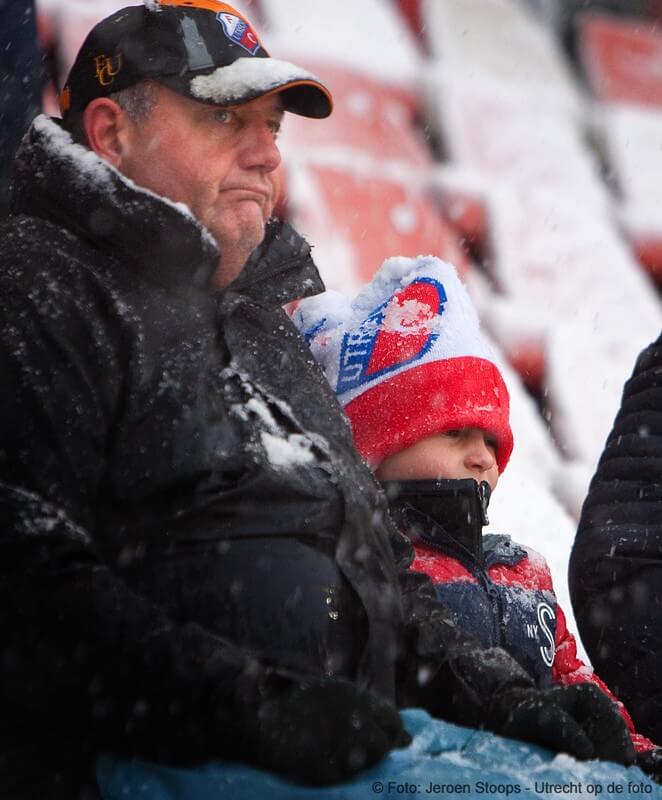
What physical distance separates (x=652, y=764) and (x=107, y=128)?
980mm

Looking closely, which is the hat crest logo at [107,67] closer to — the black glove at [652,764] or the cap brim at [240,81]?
the cap brim at [240,81]

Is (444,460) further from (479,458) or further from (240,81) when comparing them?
(240,81)

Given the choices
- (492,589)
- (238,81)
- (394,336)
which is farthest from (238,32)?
(492,589)

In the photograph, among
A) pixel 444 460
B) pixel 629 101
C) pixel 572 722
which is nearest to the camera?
pixel 572 722

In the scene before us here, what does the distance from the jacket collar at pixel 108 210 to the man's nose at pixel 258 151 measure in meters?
0.16

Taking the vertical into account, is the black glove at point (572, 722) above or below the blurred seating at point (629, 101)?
below

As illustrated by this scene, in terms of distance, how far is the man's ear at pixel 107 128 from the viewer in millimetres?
1559

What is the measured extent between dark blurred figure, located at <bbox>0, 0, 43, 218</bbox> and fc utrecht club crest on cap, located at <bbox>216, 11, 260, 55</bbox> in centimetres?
67

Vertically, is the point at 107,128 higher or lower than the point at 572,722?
higher

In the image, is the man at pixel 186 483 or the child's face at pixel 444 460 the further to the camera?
the child's face at pixel 444 460

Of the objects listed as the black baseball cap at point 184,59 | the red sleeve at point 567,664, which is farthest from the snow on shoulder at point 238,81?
the red sleeve at point 567,664

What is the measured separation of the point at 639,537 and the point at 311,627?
813 millimetres

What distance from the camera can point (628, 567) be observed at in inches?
77.9

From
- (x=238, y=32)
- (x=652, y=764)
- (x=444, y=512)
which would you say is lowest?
(x=652, y=764)
